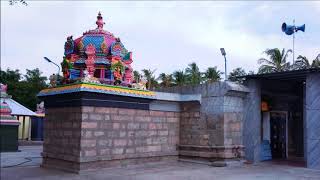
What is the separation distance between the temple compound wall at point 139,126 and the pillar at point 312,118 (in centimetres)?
217

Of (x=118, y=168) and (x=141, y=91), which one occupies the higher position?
(x=141, y=91)

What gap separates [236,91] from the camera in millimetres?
13289

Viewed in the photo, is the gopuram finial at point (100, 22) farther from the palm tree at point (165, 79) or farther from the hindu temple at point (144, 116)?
the palm tree at point (165, 79)

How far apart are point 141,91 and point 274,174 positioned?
4.71 m

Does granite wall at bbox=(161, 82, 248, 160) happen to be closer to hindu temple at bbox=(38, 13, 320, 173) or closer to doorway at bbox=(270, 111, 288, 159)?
hindu temple at bbox=(38, 13, 320, 173)

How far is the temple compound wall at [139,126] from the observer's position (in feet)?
37.2

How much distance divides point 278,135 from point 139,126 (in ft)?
19.6

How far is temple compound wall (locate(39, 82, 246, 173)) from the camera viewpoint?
37.2 ft

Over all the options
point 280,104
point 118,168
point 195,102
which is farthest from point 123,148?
point 280,104

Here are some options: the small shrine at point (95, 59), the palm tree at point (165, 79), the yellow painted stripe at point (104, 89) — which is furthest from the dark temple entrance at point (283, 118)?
the palm tree at point (165, 79)

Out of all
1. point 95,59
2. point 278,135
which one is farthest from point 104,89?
point 278,135

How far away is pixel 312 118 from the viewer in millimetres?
12266

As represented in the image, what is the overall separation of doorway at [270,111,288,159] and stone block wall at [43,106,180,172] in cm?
413

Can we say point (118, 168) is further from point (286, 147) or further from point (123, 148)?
point (286, 147)
